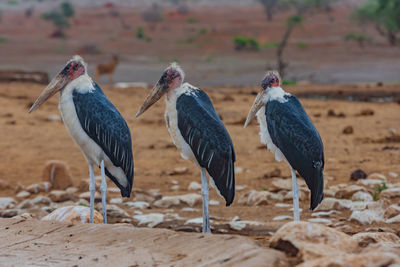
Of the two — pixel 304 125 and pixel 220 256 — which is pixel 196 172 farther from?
pixel 220 256

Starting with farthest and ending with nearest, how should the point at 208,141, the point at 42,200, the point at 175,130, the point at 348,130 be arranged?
the point at 348,130, the point at 42,200, the point at 175,130, the point at 208,141

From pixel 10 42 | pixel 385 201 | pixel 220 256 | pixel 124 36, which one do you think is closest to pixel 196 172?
pixel 385 201

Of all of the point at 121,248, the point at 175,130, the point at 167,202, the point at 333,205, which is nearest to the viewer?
the point at 121,248

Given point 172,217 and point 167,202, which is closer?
point 172,217

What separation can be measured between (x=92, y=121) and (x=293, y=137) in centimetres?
148

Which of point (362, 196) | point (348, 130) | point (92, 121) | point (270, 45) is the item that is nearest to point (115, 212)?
point (92, 121)

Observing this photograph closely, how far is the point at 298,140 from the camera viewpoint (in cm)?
521

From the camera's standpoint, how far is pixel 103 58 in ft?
108

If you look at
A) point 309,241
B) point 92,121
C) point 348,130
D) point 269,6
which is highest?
point 269,6

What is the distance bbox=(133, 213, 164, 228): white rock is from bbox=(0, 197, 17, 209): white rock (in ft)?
5.64

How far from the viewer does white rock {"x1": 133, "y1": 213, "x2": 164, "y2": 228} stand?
7.04m

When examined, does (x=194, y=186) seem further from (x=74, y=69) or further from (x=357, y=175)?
(x=74, y=69)

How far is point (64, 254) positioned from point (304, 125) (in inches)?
74.7

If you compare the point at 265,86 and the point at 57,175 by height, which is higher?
the point at 265,86
